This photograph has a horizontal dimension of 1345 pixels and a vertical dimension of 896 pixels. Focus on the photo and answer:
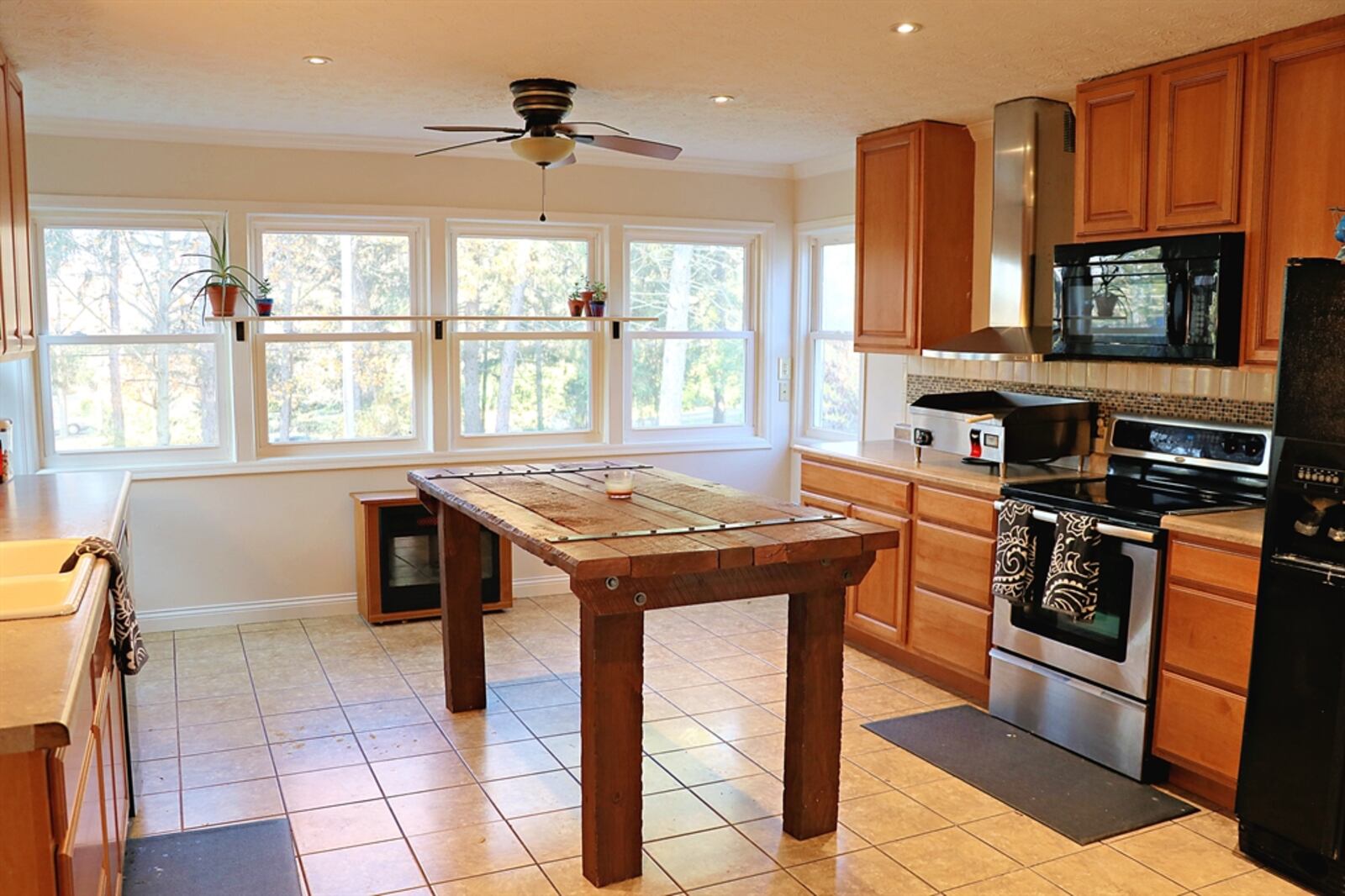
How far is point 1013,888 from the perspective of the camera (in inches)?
110

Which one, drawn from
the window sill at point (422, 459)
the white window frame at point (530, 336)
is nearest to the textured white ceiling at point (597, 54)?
the white window frame at point (530, 336)

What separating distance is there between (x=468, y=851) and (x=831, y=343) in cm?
385

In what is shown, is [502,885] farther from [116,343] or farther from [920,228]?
[116,343]

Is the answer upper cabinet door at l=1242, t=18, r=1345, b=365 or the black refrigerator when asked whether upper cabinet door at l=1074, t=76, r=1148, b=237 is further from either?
the black refrigerator

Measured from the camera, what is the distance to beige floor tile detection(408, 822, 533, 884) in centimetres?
286

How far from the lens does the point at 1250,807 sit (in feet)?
9.62

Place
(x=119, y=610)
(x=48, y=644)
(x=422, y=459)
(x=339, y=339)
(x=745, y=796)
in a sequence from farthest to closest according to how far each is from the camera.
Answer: (x=422, y=459) → (x=339, y=339) → (x=745, y=796) → (x=119, y=610) → (x=48, y=644)

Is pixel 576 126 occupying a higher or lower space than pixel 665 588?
higher

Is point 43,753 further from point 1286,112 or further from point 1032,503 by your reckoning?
point 1286,112

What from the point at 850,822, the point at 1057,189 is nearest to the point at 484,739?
the point at 850,822

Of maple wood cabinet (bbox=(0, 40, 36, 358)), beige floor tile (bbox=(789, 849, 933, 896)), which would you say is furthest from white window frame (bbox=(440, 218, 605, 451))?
beige floor tile (bbox=(789, 849, 933, 896))

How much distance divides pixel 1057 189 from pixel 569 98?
197 cm

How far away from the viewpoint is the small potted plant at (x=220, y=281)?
499 cm

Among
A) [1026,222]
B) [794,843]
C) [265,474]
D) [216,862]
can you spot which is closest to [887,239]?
[1026,222]
